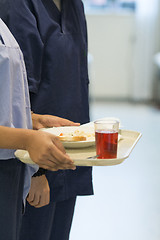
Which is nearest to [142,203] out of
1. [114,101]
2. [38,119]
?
[38,119]

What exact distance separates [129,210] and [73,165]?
6.05ft

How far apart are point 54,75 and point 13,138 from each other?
39cm

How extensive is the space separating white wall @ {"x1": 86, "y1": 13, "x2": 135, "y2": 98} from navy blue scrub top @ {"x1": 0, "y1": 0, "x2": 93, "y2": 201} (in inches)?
209

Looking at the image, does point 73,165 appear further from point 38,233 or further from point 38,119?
point 38,233

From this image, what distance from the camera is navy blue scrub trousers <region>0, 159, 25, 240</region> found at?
2.93 feet

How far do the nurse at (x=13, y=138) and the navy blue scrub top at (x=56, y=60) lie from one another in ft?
0.50

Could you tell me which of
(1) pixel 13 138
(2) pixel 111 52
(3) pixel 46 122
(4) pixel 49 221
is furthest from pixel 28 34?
(2) pixel 111 52

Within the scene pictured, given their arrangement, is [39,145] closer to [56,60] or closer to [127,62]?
[56,60]

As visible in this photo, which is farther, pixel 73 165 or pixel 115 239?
pixel 115 239

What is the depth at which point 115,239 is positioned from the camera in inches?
86.4

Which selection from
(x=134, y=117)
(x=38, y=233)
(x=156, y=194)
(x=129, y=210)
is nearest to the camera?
(x=38, y=233)

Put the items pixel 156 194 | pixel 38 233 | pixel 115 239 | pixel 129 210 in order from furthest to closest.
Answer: pixel 156 194, pixel 129 210, pixel 115 239, pixel 38 233

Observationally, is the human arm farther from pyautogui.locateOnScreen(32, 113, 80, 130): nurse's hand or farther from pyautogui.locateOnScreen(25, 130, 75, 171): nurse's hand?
pyautogui.locateOnScreen(32, 113, 80, 130): nurse's hand

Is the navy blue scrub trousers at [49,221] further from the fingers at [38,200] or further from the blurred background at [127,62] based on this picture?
the blurred background at [127,62]
